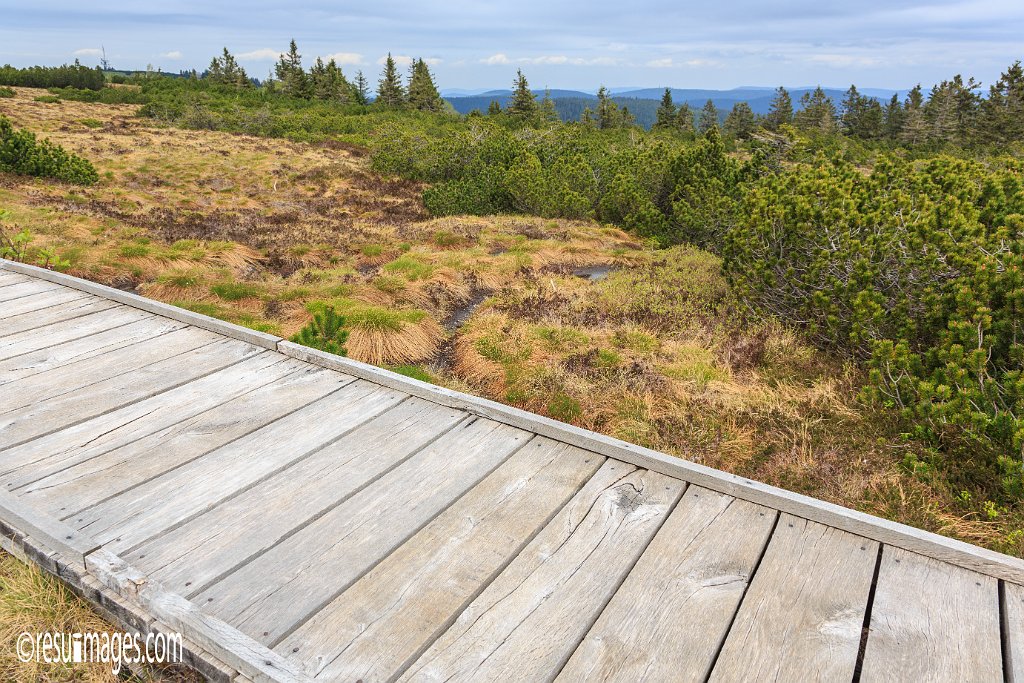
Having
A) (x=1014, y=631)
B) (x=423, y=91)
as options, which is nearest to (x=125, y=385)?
(x=1014, y=631)

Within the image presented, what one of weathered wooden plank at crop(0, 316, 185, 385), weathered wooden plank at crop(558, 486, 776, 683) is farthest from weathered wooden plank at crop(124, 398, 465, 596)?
weathered wooden plank at crop(0, 316, 185, 385)

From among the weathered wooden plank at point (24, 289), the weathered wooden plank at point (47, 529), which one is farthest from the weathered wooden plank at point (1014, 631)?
the weathered wooden plank at point (24, 289)

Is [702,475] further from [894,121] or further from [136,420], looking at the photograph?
[894,121]

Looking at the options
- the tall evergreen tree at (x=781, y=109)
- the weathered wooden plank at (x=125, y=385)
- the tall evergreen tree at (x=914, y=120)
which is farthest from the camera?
the tall evergreen tree at (x=781, y=109)

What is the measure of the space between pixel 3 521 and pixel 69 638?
0.68 metres

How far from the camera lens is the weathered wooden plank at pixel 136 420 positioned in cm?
304

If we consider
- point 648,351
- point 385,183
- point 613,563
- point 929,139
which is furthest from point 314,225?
point 929,139

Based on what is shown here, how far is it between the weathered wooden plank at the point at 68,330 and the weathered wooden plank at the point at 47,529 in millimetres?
2234

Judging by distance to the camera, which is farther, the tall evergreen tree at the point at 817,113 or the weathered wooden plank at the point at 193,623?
the tall evergreen tree at the point at 817,113

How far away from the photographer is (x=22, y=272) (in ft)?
20.7

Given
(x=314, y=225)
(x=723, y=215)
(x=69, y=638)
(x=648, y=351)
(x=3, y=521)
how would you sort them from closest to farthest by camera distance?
(x=69, y=638), (x=3, y=521), (x=648, y=351), (x=723, y=215), (x=314, y=225)

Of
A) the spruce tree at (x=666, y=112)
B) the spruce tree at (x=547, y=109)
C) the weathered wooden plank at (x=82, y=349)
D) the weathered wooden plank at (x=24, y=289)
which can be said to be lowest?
the weathered wooden plank at (x=82, y=349)

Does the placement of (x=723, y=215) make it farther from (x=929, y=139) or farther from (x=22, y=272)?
(x=929, y=139)

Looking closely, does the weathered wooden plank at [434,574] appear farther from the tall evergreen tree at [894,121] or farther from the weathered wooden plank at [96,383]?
the tall evergreen tree at [894,121]
